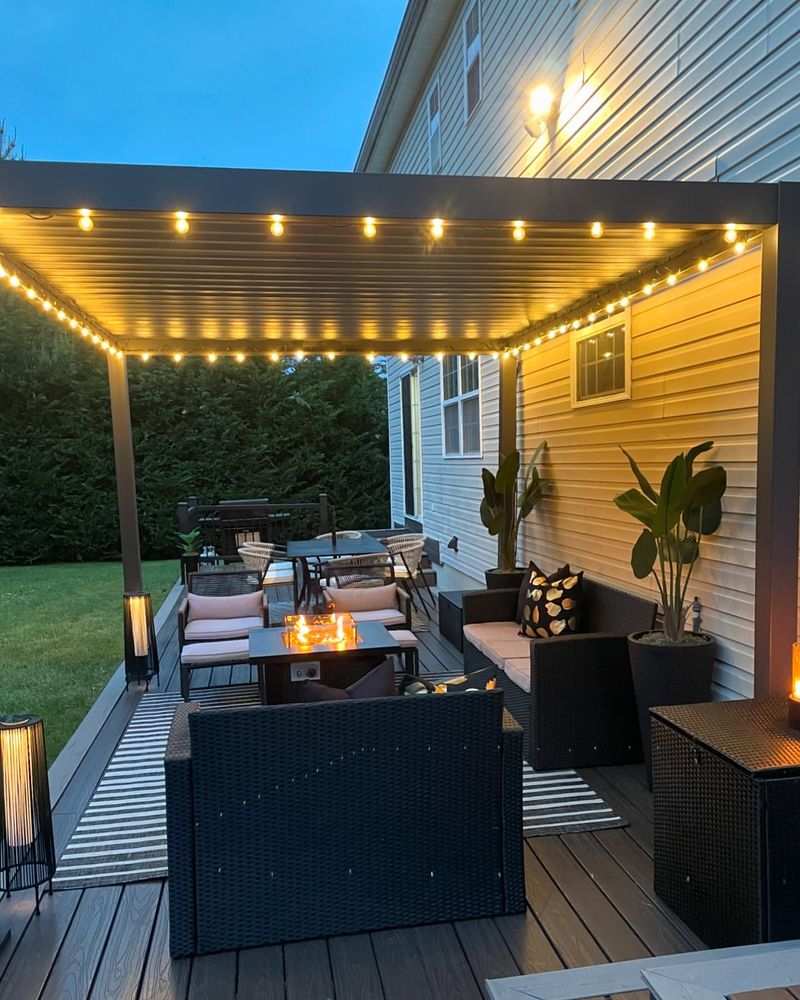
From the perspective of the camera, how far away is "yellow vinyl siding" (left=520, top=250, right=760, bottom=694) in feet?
11.8

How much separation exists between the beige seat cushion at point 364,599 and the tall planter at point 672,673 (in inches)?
97.1

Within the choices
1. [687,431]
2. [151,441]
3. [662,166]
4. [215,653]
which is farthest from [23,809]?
[151,441]

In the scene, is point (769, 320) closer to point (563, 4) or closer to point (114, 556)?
point (563, 4)

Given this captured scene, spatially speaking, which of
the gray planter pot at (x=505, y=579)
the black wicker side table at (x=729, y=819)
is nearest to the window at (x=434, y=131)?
the gray planter pot at (x=505, y=579)

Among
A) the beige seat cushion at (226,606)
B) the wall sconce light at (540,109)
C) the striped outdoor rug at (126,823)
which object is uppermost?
the wall sconce light at (540,109)

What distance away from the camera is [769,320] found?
302 cm

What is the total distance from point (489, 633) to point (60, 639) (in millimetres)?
4784

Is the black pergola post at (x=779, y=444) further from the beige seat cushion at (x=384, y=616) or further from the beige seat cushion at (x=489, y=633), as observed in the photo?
the beige seat cushion at (x=384, y=616)

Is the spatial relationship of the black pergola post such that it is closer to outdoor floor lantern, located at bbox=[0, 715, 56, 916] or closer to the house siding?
the house siding

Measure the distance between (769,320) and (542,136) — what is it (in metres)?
3.59

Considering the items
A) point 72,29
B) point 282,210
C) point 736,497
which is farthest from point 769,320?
point 72,29

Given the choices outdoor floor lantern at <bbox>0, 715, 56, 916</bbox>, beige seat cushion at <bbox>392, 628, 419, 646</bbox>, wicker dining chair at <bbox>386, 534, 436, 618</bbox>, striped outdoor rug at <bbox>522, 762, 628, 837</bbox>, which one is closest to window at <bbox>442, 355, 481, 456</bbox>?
wicker dining chair at <bbox>386, 534, 436, 618</bbox>

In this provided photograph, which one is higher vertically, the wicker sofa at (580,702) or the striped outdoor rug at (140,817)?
the wicker sofa at (580,702)

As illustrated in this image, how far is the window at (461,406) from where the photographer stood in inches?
334
